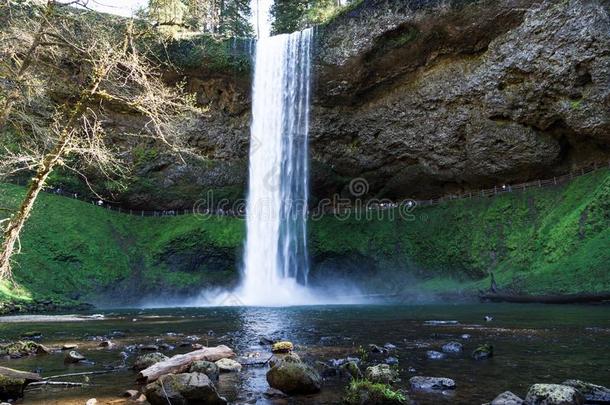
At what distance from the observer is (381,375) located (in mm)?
6277

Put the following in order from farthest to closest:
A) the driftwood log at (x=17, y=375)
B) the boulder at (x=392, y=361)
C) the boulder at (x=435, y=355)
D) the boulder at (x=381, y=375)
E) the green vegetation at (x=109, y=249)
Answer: the green vegetation at (x=109, y=249)
the boulder at (x=435, y=355)
the boulder at (x=392, y=361)
the boulder at (x=381, y=375)
the driftwood log at (x=17, y=375)

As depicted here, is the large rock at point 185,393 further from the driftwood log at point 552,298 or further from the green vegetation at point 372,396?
the driftwood log at point 552,298

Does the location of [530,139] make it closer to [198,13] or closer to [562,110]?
[562,110]

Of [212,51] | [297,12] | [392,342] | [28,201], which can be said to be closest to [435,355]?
[392,342]

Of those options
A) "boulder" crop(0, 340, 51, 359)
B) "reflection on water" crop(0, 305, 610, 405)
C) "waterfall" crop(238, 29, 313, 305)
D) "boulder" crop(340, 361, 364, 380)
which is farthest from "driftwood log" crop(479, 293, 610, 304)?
"boulder" crop(0, 340, 51, 359)

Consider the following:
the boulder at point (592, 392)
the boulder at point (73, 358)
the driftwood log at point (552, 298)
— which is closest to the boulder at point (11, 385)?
the boulder at point (73, 358)

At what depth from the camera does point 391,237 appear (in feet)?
114

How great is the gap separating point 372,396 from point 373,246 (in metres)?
29.8

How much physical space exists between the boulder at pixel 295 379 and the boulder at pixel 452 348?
365 centimetres

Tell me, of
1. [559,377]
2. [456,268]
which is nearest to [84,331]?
[559,377]

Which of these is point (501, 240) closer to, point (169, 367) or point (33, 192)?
point (169, 367)

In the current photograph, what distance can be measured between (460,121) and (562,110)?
240 inches

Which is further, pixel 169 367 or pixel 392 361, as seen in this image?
pixel 392 361

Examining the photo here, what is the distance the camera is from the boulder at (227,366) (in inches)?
287
